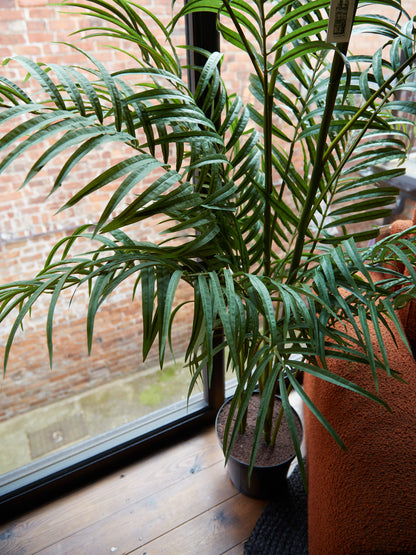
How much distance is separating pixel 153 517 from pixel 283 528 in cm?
39

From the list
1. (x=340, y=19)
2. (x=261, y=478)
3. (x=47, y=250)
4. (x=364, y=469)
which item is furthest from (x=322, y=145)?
(x=261, y=478)

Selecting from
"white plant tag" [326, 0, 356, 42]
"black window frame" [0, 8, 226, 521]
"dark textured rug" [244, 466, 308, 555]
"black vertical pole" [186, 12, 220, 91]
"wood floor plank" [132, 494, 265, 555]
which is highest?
"black vertical pole" [186, 12, 220, 91]

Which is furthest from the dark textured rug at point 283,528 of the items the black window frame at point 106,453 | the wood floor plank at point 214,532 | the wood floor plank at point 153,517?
the black window frame at point 106,453

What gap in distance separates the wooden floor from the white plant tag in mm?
1280

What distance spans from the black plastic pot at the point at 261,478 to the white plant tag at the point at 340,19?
2.96ft

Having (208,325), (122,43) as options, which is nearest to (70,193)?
(122,43)

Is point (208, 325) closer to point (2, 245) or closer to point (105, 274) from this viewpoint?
point (105, 274)

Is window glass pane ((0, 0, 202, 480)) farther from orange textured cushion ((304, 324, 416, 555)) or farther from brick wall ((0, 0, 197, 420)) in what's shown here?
orange textured cushion ((304, 324, 416, 555))

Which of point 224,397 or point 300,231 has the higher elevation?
point 300,231

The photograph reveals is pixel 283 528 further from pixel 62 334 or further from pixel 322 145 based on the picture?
pixel 322 145

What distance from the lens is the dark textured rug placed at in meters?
1.25

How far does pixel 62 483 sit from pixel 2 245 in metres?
0.78

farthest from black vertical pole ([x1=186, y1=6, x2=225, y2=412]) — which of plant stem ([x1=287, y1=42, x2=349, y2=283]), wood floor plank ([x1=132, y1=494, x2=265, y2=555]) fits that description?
wood floor plank ([x1=132, y1=494, x2=265, y2=555])

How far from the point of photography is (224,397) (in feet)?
5.28
